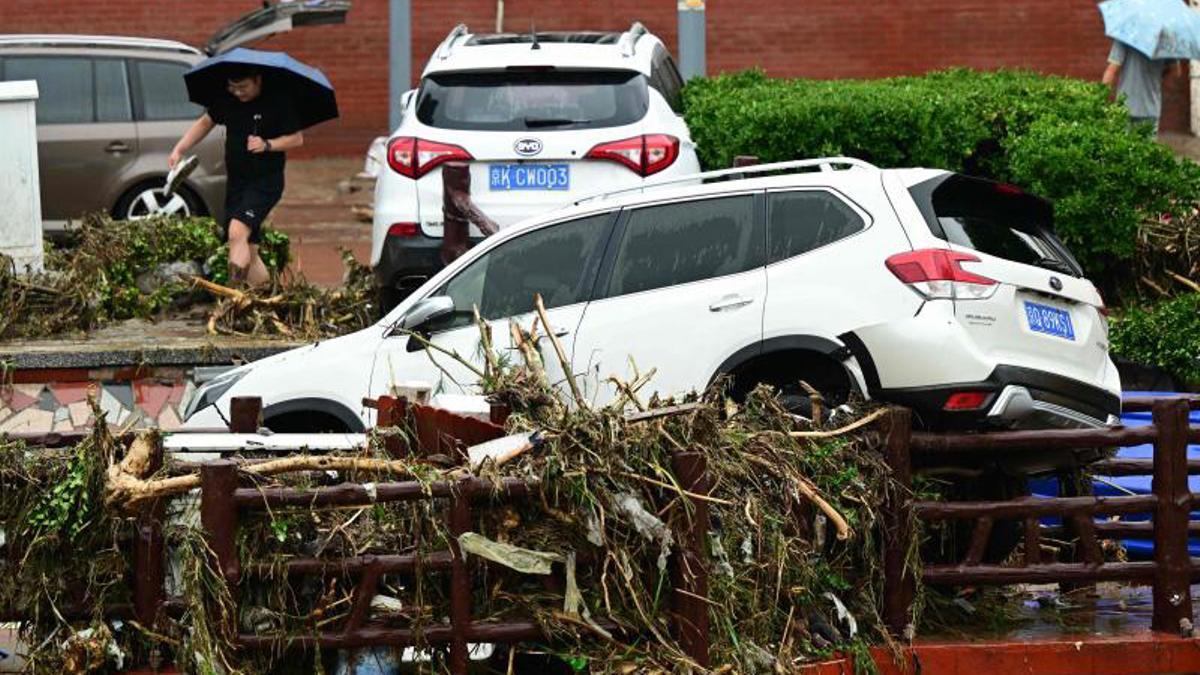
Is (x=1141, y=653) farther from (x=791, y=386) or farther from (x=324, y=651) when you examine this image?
(x=324, y=651)

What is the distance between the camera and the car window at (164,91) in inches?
622

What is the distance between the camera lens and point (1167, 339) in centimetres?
1134

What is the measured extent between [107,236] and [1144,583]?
7.75 m

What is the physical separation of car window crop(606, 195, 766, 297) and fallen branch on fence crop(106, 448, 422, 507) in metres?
2.44

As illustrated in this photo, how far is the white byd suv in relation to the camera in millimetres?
7984

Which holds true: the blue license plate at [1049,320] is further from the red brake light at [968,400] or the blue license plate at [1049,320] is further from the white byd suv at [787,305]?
the red brake light at [968,400]

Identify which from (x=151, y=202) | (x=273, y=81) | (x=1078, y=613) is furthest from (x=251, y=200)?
(x=1078, y=613)

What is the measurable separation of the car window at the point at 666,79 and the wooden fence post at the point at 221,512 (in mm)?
6539

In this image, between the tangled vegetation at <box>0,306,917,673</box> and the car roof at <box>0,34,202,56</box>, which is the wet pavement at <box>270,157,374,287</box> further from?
the tangled vegetation at <box>0,306,917,673</box>

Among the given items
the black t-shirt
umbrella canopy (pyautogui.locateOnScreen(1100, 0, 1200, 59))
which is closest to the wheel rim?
the black t-shirt

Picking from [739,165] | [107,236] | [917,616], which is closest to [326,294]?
[107,236]

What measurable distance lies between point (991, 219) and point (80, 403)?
5.50 meters

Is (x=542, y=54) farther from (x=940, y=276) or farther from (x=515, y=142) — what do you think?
(x=940, y=276)

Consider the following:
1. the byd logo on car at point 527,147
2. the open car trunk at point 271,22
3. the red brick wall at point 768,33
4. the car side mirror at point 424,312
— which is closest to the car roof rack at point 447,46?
the byd logo on car at point 527,147
